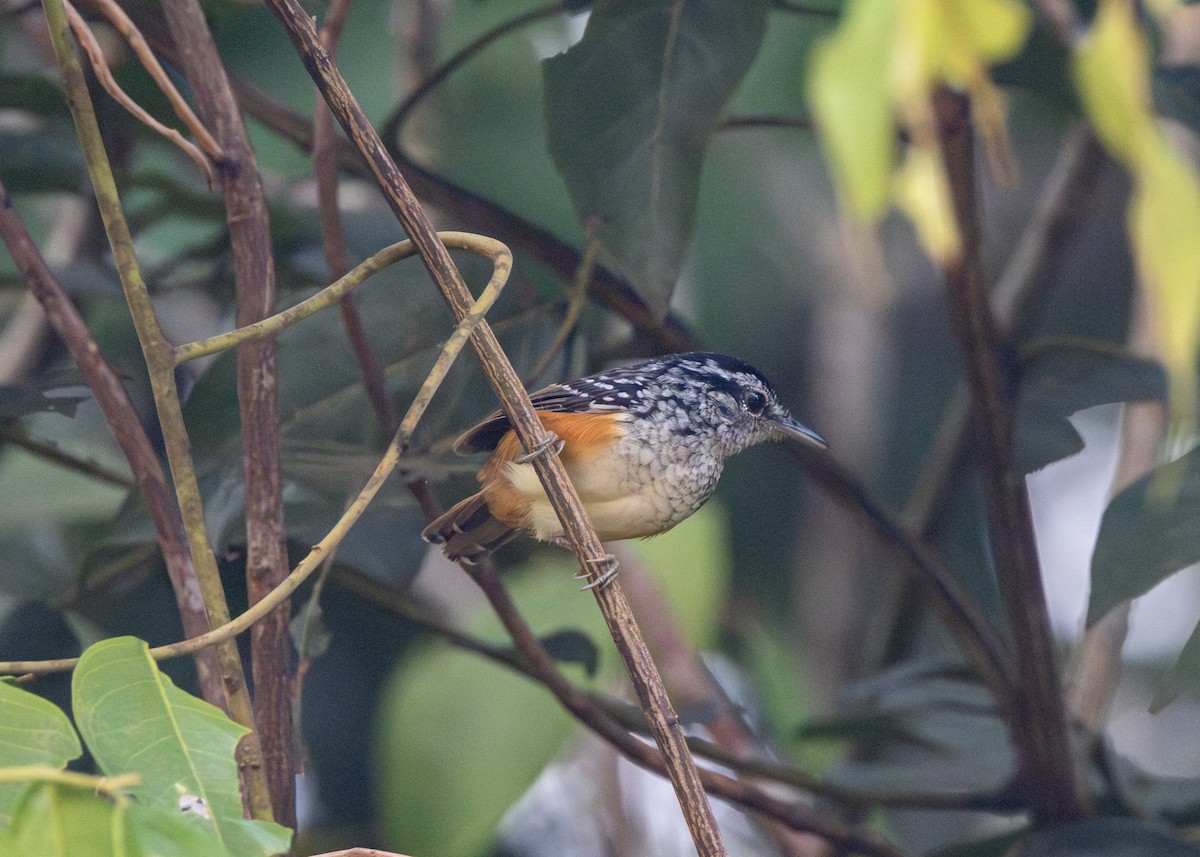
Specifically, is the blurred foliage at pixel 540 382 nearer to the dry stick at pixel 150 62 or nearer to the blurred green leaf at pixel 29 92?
the blurred green leaf at pixel 29 92

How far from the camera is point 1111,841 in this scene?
246cm

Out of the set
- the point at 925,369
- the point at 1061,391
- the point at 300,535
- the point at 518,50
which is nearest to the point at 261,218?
the point at 300,535

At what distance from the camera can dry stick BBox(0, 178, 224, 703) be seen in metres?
1.98

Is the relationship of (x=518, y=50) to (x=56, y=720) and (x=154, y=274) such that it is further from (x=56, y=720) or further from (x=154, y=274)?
(x=56, y=720)

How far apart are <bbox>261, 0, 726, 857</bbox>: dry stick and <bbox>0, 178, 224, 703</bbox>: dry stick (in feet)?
2.24

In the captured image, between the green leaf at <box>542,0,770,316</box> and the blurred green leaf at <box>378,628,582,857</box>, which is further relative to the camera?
the blurred green leaf at <box>378,628,582,857</box>

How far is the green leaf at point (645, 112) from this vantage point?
2375 millimetres

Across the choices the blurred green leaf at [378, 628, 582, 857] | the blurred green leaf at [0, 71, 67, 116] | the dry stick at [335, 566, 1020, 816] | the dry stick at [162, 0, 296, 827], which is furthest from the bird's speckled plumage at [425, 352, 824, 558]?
the blurred green leaf at [0, 71, 67, 116]

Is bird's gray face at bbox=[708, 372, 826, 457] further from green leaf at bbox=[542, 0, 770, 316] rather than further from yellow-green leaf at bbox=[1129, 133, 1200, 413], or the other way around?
yellow-green leaf at bbox=[1129, 133, 1200, 413]

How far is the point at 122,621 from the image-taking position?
8.91ft

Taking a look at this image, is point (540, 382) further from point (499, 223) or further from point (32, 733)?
point (32, 733)

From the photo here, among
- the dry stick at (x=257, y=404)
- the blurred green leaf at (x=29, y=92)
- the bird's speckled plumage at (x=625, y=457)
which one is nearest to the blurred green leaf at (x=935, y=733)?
the bird's speckled plumage at (x=625, y=457)

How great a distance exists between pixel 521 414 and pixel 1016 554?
1.53m

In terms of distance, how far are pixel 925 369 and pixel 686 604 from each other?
8.13 ft
